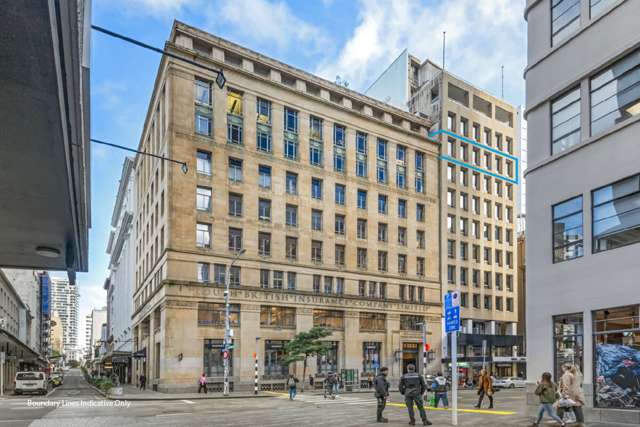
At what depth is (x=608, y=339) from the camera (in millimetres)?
16141

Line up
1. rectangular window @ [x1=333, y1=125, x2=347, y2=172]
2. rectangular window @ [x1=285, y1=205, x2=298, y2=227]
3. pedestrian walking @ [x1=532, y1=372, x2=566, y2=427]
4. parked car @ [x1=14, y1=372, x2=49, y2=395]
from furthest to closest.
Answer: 1. rectangular window @ [x1=333, y1=125, x2=347, y2=172]
2. rectangular window @ [x1=285, y1=205, x2=298, y2=227]
3. parked car @ [x1=14, y1=372, x2=49, y2=395]
4. pedestrian walking @ [x1=532, y1=372, x2=566, y2=427]

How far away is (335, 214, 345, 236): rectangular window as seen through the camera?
54594mm

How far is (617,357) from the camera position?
15.8 m

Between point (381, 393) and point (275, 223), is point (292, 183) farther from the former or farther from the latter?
point (381, 393)

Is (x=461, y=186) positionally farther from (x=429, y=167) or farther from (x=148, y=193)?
(x=148, y=193)

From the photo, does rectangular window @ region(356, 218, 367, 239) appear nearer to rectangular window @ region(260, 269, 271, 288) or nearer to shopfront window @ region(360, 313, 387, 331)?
shopfront window @ region(360, 313, 387, 331)

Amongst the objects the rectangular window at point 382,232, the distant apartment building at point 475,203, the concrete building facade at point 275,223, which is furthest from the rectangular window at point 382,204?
the distant apartment building at point 475,203

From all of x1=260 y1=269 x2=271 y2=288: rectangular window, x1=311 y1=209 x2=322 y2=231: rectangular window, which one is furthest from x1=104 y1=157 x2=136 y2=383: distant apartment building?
x1=311 y1=209 x2=322 y2=231: rectangular window

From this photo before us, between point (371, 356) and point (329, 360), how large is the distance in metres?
5.25

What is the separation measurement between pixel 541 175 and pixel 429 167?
1729 inches

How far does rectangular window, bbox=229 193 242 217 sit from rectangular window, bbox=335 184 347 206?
1076cm

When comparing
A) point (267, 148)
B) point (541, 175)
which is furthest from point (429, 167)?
point (541, 175)

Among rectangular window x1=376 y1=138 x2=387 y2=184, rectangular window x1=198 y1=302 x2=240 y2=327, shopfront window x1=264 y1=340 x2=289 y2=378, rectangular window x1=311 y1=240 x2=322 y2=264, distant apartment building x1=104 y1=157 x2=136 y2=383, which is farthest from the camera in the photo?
distant apartment building x1=104 y1=157 x2=136 y2=383

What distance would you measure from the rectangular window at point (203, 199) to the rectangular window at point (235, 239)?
2.93m
